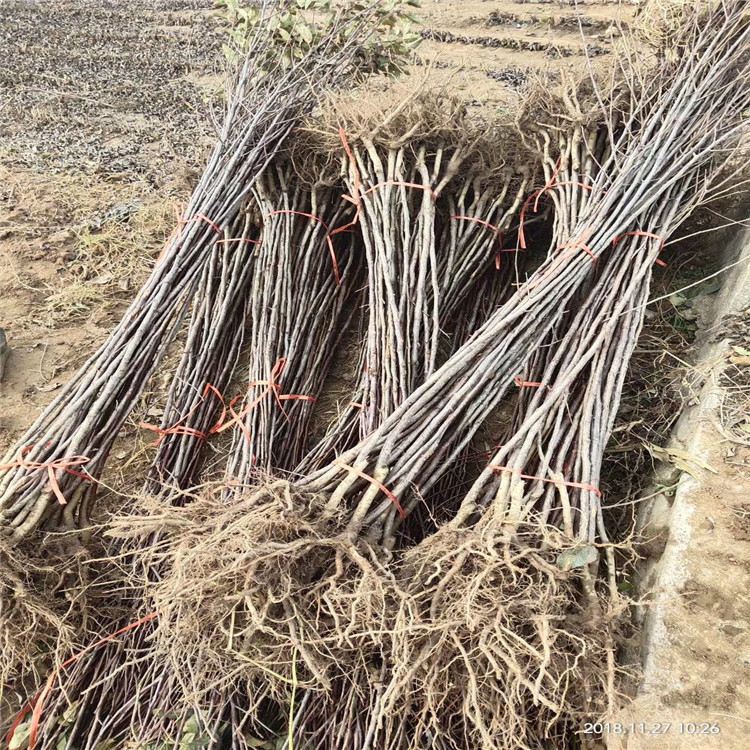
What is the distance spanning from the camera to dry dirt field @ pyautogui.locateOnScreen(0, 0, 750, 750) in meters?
1.61

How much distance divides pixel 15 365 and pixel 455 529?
2341 millimetres

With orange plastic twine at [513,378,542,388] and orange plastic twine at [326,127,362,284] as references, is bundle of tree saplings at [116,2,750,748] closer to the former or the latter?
orange plastic twine at [513,378,542,388]

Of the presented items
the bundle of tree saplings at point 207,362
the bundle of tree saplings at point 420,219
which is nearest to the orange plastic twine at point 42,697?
the bundle of tree saplings at point 207,362

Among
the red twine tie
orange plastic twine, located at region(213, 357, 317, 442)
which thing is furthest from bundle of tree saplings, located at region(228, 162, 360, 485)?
the red twine tie

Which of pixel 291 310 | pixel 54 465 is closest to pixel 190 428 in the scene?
pixel 54 465

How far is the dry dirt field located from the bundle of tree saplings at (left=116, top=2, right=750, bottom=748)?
0.42 meters

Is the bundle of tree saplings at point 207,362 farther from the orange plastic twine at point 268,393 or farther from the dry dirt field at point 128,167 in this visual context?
the dry dirt field at point 128,167

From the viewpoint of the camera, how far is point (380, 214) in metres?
2.29

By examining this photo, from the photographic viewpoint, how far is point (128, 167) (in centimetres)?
416

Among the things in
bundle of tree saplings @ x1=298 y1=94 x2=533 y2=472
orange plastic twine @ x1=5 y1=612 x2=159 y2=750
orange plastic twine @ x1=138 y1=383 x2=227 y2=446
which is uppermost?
bundle of tree saplings @ x1=298 y1=94 x2=533 y2=472

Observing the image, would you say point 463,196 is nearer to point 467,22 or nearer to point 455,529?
point 455,529

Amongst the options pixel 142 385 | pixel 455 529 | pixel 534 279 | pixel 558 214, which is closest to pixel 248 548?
pixel 455 529

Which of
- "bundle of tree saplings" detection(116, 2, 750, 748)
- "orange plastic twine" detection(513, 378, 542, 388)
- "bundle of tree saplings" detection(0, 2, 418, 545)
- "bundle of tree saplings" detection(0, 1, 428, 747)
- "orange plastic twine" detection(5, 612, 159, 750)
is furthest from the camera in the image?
"orange plastic twine" detection(513, 378, 542, 388)

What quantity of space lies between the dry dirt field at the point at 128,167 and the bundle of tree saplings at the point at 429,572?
1.37 feet
